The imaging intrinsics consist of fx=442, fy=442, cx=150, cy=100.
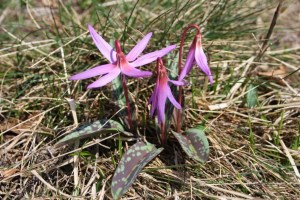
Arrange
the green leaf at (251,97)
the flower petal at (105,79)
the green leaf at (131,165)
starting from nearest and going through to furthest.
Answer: the flower petal at (105,79) < the green leaf at (131,165) < the green leaf at (251,97)

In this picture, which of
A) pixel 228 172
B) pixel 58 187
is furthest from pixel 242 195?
pixel 58 187

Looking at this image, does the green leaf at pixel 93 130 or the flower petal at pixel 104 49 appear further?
the green leaf at pixel 93 130

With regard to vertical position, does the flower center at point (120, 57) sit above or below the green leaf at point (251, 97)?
above

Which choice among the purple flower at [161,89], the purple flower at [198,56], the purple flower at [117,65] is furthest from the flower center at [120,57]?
the purple flower at [198,56]

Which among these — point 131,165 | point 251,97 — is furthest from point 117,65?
point 251,97

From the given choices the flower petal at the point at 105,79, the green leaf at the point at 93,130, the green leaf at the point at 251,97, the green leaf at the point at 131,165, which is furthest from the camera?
the green leaf at the point at 251,97

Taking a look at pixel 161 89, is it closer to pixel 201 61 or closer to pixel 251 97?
pixel 201 61

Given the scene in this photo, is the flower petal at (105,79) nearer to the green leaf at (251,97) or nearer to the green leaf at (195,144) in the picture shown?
the green leaf at (195,144)

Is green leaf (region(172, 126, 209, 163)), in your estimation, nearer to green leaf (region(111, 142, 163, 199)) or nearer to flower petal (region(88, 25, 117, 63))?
green leaf (region(111, 142, 163, 199))
